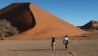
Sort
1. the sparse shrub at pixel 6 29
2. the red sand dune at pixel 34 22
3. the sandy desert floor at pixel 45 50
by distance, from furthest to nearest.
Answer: the red sand dune at pixel 34 22, the sparse shrub at pixel 6 29, the sandy desert floor at pixel 45 50

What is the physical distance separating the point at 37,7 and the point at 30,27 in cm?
1942

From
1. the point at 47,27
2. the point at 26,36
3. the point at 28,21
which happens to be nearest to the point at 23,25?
the point at 28,21

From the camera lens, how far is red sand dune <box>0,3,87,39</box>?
335ft

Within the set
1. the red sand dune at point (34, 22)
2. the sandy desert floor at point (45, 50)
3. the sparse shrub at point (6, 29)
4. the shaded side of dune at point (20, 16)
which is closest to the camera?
the sandy desert floor at point (45, 50)

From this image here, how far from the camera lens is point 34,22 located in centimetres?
11344

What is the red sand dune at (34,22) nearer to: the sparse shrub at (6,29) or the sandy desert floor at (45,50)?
the sparse shrub at (6,29)

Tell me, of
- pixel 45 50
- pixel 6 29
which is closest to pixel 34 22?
pixel 6 29

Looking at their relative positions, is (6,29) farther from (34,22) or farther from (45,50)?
(45,50)

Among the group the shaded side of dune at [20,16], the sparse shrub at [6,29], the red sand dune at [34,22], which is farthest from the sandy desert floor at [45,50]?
the shaded side of dune at [20,16]

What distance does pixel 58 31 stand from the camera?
104 meters

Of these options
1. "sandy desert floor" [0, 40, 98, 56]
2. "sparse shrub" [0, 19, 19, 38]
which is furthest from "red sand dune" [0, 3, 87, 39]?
"sandy desert floor" [0, 40, 98, 56]

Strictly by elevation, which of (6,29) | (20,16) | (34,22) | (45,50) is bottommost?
(45,50)

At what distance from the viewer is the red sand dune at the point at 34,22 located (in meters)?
A: 102

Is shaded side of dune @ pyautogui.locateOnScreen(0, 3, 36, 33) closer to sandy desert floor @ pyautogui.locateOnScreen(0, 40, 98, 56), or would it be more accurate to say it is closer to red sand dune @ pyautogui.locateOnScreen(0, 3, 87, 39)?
red sand dune @ pyautogui.locateOnScreen(0, 3, 87, 39)
